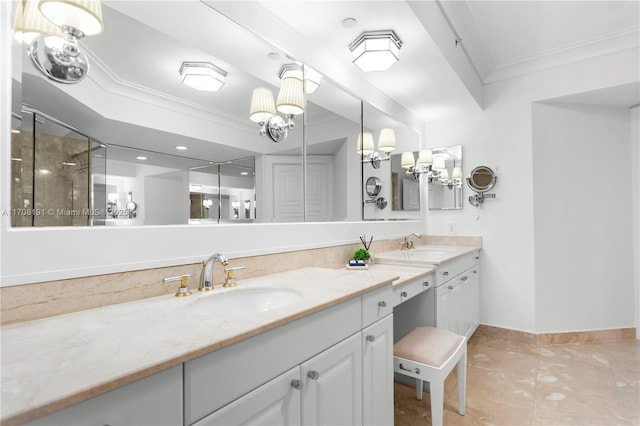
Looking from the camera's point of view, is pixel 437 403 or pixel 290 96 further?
pixel 290 96

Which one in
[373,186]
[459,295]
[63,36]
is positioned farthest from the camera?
[373,186]

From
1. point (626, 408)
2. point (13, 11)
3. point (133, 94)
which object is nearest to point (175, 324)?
point (133, 94)

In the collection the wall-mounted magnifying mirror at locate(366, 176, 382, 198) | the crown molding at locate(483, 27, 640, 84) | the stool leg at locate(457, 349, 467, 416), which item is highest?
the crown molding at locate(483, 27, 640, 84)

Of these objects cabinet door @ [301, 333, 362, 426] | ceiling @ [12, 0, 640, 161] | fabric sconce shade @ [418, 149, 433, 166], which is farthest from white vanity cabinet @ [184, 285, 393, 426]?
fabric sconce shade @ [418, 149, 433, 166]

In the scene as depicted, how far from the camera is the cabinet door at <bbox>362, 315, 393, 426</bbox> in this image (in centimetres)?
134

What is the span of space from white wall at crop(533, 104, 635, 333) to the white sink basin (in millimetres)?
2691

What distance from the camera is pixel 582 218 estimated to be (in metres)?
3.06

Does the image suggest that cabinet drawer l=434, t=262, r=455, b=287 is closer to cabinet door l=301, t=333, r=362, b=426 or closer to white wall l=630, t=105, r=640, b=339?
cabinet door l=301, t=333, r=362, b=426

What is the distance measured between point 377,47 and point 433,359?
175 centimetres

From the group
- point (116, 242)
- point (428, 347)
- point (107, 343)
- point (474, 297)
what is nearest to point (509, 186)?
point (474, 297)

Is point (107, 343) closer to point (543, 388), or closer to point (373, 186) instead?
point (373, 186)

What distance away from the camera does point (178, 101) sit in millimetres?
1369

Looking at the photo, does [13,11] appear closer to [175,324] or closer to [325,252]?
[175,324]

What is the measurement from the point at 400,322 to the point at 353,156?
1.29 meters
